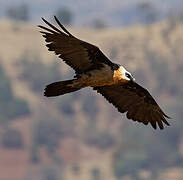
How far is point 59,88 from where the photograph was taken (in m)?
13.1

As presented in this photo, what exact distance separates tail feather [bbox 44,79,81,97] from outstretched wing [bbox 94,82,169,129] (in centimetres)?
159

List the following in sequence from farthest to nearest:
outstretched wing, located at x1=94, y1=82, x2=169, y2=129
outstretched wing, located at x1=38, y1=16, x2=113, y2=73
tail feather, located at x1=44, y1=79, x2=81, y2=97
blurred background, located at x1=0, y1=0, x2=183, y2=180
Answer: blurred background, located at x1=0, y1=0, x2=183, y2=180
outstretched wing, located at x1=94, y1=82, x2=169, y2=129
tail feather, located at x1=44, y1=79, x2=81, y2=97
outstretched wing, located at x1=38, y1=16, x2=113, y2=73

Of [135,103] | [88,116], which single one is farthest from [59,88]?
[88,116]

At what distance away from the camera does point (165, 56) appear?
117000 mm

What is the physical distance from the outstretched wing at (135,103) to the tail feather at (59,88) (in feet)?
5.21

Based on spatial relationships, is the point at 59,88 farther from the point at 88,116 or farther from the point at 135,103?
the point at 88,116

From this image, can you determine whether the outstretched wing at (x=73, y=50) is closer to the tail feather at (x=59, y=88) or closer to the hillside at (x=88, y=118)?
the tail feather at (x=59, y=88)

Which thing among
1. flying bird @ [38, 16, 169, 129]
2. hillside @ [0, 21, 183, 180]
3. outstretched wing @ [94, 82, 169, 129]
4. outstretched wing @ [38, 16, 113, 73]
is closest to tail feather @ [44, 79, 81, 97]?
flying bird @ [38, 16, 169, 129]

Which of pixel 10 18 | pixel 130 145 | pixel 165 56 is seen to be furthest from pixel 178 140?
pixel 10 18

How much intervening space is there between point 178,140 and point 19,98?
20.9 meters

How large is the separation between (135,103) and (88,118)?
94.1 meters

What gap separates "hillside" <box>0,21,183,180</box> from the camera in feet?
316

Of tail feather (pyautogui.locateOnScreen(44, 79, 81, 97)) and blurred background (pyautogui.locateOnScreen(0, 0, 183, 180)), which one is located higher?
blurred background (pyautogui.locateOnScreen(0, 0, 183, 180))

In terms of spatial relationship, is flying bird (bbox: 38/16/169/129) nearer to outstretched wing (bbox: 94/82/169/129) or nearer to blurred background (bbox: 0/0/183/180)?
outstretched wing (bbox: 94/82/169/129)
